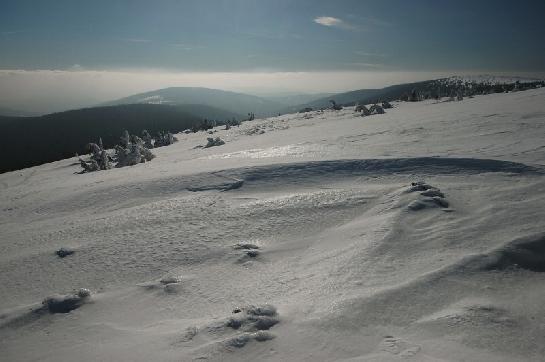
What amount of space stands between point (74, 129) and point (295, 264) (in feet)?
411

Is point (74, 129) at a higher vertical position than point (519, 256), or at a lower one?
higher

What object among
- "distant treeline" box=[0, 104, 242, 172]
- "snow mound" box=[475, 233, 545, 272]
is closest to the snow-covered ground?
"snow mound" box=[475, 233, 545, 272]

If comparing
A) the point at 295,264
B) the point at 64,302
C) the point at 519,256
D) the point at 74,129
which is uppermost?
the point at 74,129

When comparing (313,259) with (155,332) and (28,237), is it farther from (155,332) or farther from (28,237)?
(28,237)

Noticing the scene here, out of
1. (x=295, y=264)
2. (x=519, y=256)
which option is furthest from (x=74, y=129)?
(x=519, y=256)

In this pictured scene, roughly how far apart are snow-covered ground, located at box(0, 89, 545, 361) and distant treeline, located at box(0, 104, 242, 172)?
237 feet

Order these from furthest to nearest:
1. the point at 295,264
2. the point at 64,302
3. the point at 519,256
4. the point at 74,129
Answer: the point at 74,129
the point at 295,264
the point at 64,302
the point at 519,256

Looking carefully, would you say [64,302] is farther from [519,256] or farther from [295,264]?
[519,256]

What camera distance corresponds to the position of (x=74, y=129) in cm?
11138

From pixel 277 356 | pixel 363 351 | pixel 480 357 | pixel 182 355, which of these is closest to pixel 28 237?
pixel 182 355

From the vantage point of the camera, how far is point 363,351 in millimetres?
2523

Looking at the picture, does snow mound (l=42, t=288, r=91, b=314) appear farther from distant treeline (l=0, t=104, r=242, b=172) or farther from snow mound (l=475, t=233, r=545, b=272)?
distant treeline (l=0, t=104, r=242, b=172)

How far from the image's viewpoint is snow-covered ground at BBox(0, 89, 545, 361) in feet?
8.96

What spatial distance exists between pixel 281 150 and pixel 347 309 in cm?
729
